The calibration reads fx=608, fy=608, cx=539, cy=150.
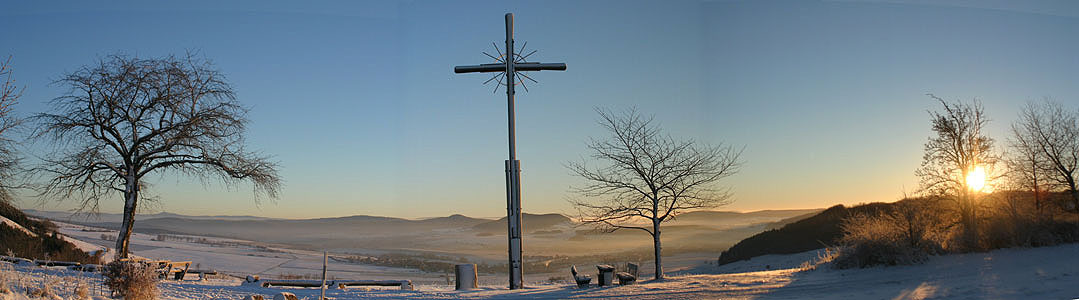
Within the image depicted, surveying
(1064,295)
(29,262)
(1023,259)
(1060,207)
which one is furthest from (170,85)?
(1060,207)

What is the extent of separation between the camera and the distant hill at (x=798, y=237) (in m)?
36.8

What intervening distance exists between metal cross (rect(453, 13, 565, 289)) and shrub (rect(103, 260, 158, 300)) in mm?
6743

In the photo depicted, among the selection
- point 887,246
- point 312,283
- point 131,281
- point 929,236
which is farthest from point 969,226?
point 131,281

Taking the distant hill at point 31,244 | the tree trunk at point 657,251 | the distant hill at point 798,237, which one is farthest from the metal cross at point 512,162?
the distant hill at point 798,237

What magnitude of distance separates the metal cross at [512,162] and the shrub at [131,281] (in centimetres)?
674

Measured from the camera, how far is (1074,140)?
72.5 ft

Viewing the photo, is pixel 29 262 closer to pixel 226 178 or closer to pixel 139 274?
pixel 226 178

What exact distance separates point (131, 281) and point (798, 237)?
3875 cm

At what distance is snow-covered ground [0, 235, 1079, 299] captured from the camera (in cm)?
977

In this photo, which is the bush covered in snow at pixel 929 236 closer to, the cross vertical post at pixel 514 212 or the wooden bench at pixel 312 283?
the cross vertical post at pixel 514 212

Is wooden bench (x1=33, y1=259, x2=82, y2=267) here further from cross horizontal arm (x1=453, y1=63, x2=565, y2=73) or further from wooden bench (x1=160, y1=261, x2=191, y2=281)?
cross horizontal arm (x1=453, y1=63, x2=565, y2=73)

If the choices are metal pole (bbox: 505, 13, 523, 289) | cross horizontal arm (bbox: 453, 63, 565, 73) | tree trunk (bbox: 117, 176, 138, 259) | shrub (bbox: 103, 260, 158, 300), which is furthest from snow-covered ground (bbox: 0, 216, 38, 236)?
metal pole (bbox: 505, 13, 523, 289)

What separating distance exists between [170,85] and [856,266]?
1967 centimetres

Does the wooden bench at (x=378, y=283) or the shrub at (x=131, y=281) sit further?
the wooden bench at (x=378, y=283)
